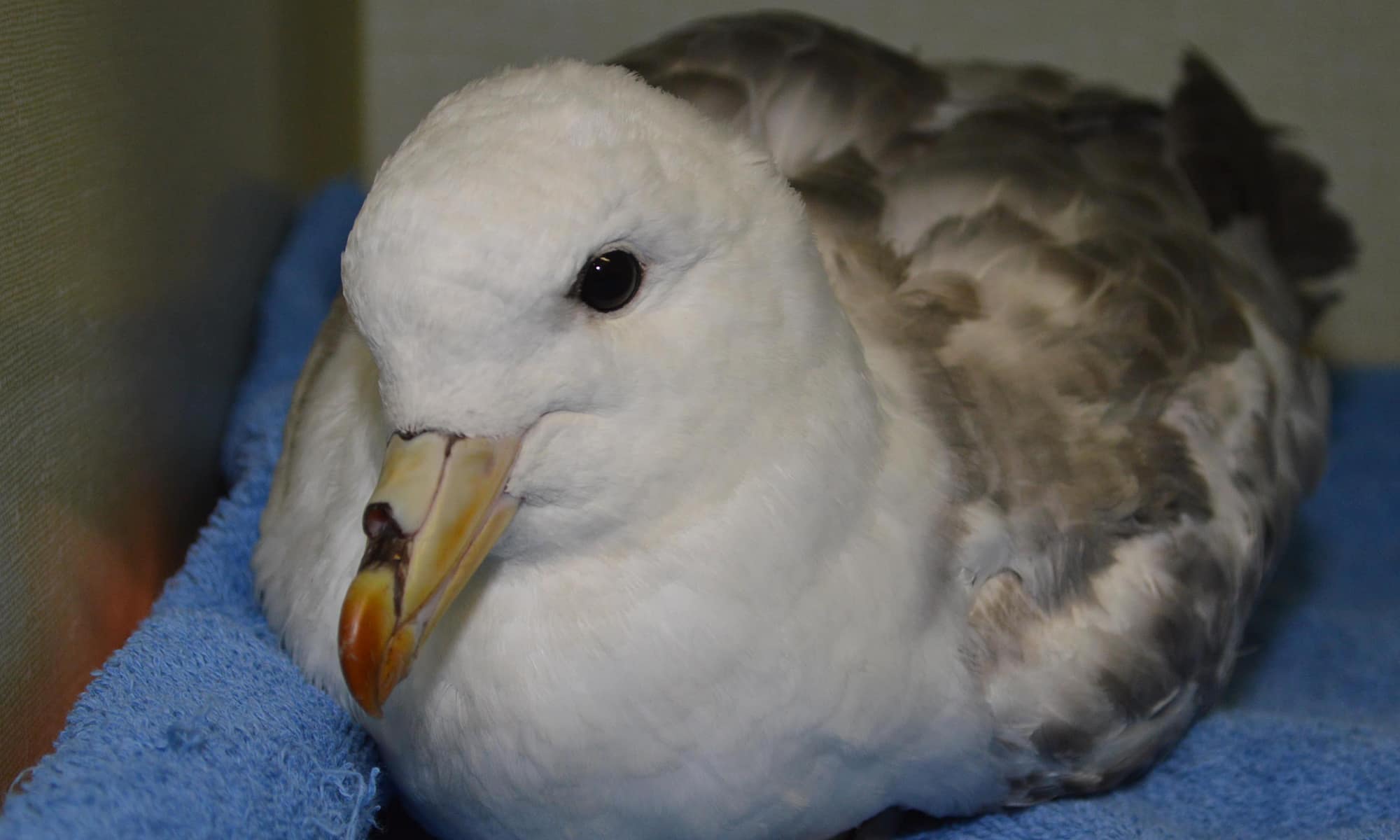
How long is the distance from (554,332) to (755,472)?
0.22 meters

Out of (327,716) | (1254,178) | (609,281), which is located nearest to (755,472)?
(609,281)

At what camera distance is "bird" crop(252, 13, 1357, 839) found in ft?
3.48

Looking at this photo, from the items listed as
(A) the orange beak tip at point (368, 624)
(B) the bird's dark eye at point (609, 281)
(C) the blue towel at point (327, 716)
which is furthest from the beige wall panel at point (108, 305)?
(B) the bird's dark eye at point (609, 281)

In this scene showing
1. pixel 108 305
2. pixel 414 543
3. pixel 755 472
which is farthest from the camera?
pixel 108 305

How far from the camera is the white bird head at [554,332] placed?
1028mm

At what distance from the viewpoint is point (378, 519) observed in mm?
1061

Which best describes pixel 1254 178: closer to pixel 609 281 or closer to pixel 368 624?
pixel 609 281

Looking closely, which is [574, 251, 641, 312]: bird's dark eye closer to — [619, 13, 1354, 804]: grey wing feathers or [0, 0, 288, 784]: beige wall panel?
[619, 13, 1354, 804]: grey wing feathers

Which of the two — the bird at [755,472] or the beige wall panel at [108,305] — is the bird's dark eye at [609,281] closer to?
the bird at [755,472]

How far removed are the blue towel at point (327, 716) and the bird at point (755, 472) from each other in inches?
2.2

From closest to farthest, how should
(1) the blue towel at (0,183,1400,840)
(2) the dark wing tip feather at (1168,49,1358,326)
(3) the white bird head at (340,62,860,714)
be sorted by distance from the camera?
(3) the white bird head at (340,62,860,714) → (1) the blue towel at (0,183,1400,840) → (2) the dark wing tip feather at (1168,49,1358,326)

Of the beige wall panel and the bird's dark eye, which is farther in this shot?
the beige wall panel

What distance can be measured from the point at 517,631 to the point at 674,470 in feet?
0.60

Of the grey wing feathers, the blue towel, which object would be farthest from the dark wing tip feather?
the blue towel
